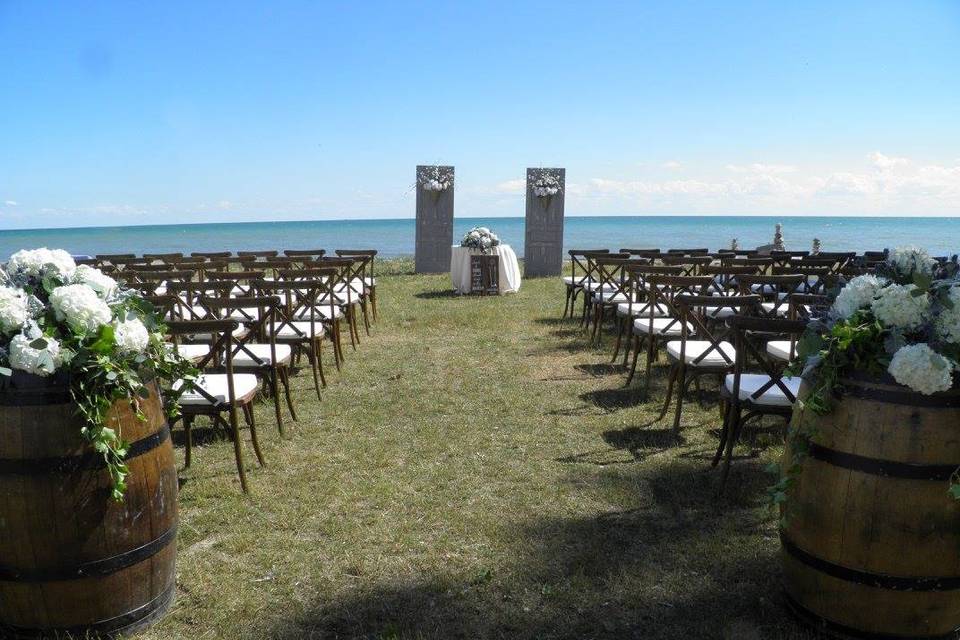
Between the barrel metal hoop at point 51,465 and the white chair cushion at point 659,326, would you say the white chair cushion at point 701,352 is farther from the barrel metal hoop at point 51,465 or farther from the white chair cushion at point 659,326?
the barrel metal hoop at point 51,465

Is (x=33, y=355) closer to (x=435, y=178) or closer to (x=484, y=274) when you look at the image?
(x=484, y=274)

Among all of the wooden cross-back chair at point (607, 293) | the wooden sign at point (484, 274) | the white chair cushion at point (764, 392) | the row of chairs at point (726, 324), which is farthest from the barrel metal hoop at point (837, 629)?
Answer: the wooden sign at point (484, 274)

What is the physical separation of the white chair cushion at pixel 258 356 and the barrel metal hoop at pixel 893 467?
317cm

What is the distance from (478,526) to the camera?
3.12 meters

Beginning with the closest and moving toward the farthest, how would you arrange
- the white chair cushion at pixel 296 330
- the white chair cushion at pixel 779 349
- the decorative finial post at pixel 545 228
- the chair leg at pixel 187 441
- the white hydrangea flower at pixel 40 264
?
1. the white hydrangea flower at pixel 40 264
2. the chair leg at pixel 187 441
3. the white chair cushion at pixel 779 349
4. the white chair cushion at pixel 296 330
5. the decorative finial post at pixel 545 228

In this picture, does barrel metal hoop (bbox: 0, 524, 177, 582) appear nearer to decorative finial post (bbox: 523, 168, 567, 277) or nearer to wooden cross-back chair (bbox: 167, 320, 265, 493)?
wooden cross-back chair (bbox: 167, 320, 265, 493)

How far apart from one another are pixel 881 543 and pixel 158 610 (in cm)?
234

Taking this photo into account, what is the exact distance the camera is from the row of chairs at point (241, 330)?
132 inches

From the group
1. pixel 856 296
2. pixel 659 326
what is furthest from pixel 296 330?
pixel 856 296

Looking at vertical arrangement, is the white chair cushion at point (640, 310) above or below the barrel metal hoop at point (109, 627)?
above

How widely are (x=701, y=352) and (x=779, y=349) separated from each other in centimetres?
47

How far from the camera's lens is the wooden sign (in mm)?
11195

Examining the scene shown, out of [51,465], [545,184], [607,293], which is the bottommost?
[51,465]

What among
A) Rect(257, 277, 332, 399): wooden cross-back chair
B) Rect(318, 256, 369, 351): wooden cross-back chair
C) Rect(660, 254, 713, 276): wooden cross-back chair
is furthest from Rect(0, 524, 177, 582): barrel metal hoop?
Rect(660, 254, 713, 276): wooden cross-back chair
